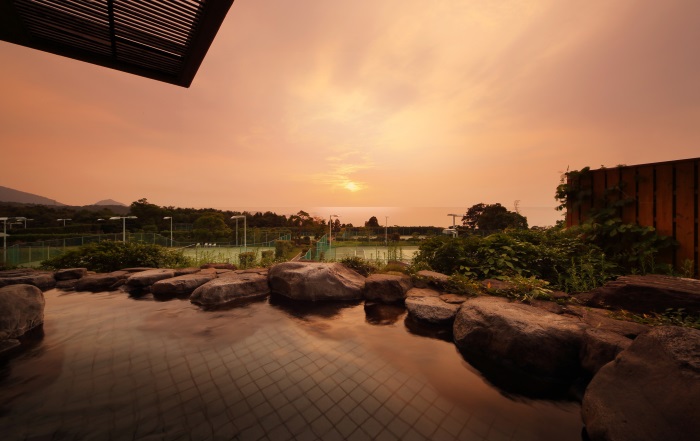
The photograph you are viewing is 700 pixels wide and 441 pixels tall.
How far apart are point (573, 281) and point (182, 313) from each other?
25.6 feet

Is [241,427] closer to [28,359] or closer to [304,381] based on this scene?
[304,381]

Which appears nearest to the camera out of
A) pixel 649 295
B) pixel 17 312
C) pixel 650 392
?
pixel 650 392

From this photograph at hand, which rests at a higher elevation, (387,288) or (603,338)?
(603,338)

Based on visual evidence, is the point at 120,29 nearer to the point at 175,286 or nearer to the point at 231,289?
the point at 231,289

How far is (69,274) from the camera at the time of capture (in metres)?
7.46

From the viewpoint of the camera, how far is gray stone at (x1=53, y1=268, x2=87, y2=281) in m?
7.36

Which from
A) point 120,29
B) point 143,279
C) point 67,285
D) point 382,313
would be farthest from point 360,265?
point 67,285

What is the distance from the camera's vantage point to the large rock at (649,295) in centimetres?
328

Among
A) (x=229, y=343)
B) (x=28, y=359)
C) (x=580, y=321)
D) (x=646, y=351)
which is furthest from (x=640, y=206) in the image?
(x=28, y=359)

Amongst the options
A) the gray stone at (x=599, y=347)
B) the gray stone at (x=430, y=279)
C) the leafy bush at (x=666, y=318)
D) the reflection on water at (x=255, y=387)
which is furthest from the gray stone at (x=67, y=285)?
the leafy bush at (x=666, y=318)

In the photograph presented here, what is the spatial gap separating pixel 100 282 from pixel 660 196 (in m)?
13.9

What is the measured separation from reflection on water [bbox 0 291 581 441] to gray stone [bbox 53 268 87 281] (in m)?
3.84

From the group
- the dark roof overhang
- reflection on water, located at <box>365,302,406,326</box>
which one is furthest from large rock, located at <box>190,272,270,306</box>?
the dark roof overhang

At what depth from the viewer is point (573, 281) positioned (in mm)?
4875
